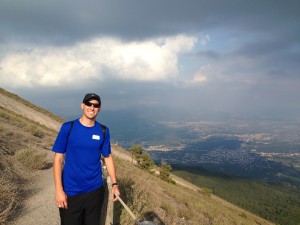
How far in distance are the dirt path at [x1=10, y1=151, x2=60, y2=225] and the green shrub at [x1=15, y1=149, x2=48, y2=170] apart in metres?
1.10

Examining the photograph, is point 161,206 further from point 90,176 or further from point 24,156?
point 90,176

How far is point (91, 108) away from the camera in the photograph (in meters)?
4.14

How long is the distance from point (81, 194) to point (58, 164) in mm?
590

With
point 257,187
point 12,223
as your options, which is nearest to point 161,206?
point 12,223

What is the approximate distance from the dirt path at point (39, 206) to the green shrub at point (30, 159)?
110cm

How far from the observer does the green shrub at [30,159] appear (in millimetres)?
11244

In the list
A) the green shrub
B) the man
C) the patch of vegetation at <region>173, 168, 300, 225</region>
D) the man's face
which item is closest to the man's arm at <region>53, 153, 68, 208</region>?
the man

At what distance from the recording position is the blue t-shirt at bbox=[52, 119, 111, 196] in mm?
3924

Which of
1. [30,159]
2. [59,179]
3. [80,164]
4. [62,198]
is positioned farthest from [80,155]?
[30,159]

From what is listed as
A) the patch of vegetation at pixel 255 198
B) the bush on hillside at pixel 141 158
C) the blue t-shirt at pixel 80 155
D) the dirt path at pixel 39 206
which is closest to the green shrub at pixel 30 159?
the dirt path at pixel 39 206

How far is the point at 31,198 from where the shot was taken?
826 centimetres

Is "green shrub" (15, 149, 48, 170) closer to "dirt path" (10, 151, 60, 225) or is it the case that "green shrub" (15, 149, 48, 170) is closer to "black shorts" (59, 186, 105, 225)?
"dirt path" (10, 151, 60, 225)

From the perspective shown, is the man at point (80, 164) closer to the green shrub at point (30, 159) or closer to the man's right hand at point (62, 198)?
the man's right hand at point (62, 198)

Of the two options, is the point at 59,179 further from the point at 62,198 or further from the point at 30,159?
the point at 30,159
